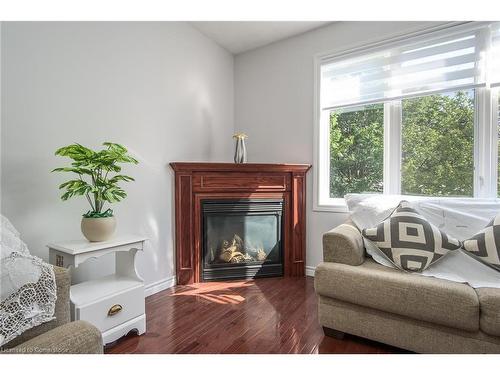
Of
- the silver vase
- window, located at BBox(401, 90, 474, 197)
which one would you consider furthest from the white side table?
window, located at BBox(401, 90, 474, 197)

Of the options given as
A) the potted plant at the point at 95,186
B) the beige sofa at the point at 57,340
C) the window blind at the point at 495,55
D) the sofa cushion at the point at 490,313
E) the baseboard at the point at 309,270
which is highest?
the window blind at the point at 495,55

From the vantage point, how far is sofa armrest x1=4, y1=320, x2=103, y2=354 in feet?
2.97

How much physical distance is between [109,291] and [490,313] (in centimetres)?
202

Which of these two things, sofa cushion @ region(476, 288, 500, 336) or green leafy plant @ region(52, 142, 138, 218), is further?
green leafy plant @ region(52, 142, 138, 218)

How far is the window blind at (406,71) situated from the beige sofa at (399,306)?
1503 millimetres

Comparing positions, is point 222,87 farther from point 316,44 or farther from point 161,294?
point 161,294

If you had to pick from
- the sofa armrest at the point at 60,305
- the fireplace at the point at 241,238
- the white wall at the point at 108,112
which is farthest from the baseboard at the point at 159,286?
the sofa armrest at the point at 60,305

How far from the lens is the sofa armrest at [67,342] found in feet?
2.97

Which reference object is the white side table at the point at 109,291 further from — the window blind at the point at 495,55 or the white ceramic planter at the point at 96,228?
A: the window blind at the point at 495,55

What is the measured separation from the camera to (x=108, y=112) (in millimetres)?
2068

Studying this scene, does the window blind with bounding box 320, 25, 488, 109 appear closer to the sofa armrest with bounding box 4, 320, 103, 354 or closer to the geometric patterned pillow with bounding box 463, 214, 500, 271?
the geometric patterned pillow with bounding box 463, 214, 500, 271

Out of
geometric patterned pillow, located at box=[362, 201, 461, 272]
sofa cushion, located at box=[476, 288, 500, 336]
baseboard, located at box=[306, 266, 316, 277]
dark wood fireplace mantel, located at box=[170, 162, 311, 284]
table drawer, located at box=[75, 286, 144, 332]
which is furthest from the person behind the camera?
baseboard, located at box=[306, 266, 316, 277]

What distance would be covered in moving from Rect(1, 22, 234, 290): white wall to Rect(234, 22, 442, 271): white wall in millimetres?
368
